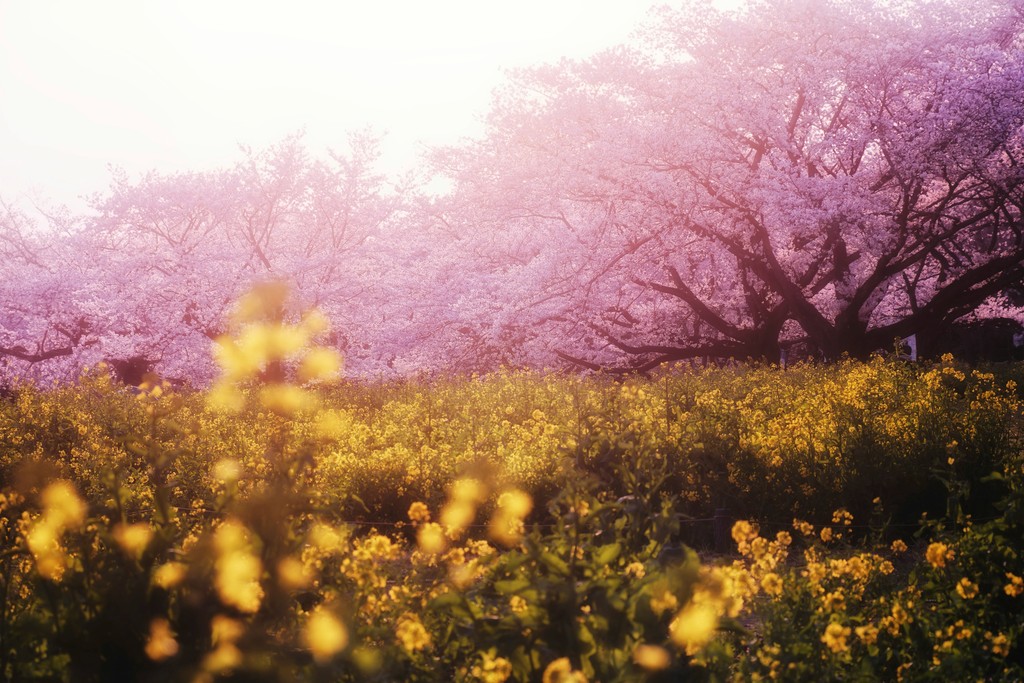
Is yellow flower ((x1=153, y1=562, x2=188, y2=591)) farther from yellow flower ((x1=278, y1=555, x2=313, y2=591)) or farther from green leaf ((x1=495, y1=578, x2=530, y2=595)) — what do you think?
green leaf ((x1=495, y1=578, x2=530, y2=595))

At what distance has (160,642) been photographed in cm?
326

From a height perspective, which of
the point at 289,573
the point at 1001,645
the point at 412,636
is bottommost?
the point at 1001,645

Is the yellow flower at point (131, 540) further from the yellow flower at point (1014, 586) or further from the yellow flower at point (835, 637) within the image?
the yellow flower at point (1014, 586)

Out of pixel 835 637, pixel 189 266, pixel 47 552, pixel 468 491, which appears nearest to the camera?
pixel 835 637

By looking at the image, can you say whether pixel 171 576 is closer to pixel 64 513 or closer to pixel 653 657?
pixel 64 513

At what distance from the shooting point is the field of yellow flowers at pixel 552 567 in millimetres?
3305

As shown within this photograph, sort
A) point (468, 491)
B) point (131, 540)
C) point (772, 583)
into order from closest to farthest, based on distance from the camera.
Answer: point (131, 540) → point (772, 583) → point (468, 491)

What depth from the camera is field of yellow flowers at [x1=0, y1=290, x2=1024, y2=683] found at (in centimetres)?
330

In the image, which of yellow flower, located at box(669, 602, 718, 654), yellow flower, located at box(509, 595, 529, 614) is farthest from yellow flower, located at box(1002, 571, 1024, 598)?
yellow flower, located at box(509, 595, 529, 614)

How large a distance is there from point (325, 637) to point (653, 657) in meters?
1.11

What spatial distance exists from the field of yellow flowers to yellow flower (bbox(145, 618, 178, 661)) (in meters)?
0.01

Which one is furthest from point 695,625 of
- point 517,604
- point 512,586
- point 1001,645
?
point 1001,645

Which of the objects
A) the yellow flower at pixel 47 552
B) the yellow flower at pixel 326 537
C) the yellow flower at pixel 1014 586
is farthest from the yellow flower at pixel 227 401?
the yellow flower at pixel 1014 586

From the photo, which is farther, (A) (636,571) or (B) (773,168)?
(B) (773,168)
